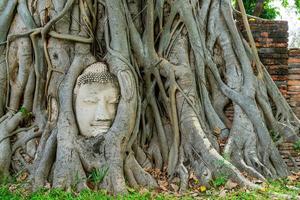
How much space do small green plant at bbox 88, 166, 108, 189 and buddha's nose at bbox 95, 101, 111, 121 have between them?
20.1 inches

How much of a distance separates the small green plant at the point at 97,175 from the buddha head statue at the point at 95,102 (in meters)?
0.38

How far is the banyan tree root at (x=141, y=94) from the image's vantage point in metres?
4.35

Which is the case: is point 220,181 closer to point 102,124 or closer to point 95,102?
point 102,124

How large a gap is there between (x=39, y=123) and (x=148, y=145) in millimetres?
1184

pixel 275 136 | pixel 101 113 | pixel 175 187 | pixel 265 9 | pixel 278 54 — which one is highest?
pixel 265 9

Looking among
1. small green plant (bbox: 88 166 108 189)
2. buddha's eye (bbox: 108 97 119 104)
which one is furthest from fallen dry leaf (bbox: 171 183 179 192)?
buddha's eye (bbox: 108 97 119 104)

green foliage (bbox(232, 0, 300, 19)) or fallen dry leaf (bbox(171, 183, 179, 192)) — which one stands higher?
green foliage (bbox(232, 0, 300, 19))

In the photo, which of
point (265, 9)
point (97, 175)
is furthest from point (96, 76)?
point (265, 9)

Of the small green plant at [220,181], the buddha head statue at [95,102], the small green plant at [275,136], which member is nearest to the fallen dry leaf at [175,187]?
the small green plant at [220,181]

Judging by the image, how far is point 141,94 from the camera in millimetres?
4953

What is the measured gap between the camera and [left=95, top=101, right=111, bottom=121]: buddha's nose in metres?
4.40

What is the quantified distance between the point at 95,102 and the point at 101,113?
0.15 metres

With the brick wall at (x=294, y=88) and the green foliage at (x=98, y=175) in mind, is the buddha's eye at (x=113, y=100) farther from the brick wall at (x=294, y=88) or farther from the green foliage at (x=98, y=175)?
the brick wall at (x=294, y=88)

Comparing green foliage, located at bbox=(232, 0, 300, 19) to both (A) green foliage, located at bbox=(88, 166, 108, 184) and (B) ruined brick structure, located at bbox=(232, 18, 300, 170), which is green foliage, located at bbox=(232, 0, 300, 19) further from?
(A) green foliage, located at bbox=(88, 166, 108, 184)
